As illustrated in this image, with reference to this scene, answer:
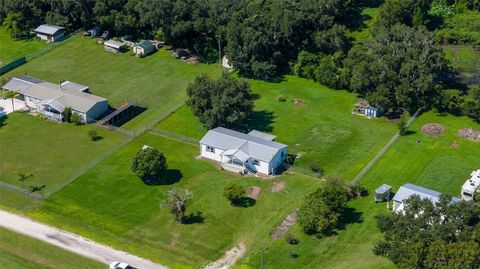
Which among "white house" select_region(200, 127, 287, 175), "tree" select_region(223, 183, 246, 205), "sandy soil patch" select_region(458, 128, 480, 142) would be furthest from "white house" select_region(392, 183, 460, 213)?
"sandy soil patch" select_region(458, 128, 480, 142)

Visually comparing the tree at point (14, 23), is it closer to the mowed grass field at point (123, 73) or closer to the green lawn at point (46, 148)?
the mowed grass field at point (123, 73)

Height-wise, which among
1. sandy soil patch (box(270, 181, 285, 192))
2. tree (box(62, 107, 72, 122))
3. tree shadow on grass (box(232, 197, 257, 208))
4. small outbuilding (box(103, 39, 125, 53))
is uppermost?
small outbuilding (box(103, 39, 125, 53))

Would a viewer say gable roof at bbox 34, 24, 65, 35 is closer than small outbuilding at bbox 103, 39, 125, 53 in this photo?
No

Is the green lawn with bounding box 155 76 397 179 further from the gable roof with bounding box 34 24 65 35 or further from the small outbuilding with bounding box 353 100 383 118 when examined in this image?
the gable roof with bounding box 34 24 65 35

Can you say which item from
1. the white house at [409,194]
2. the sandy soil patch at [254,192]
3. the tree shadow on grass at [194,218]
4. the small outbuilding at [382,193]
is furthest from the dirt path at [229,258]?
the white house at [409,194]

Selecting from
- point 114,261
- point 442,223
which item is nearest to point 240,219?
point 114,261

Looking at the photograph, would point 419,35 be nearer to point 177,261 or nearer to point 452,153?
point 452,153
